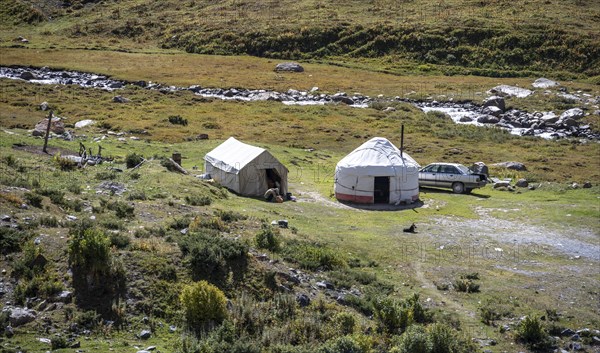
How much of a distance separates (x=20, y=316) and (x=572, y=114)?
6145 centimetres

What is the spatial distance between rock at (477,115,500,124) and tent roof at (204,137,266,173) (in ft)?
112

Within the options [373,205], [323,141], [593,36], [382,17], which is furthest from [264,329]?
[382,17]

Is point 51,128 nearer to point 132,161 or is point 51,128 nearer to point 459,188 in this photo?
point 132,161

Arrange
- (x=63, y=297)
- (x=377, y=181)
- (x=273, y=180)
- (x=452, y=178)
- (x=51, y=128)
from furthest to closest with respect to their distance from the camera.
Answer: (x=51, y=128) → (x=452, y=178) → (x=377, y=181) → (x=273, y=180) → (x=63, y=297)

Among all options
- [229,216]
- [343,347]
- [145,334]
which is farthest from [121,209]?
[343,347]

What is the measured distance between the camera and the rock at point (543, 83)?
8421 cm

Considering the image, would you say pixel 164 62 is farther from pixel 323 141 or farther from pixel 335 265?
pixel 335 265

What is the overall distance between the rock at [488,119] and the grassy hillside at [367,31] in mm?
24476

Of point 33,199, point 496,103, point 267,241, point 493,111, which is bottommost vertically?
point 493,111

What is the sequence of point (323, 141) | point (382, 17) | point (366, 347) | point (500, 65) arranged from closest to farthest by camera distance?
1. point (366, 347)
2. point (323, 141)
3. point (500, 65)
4. point (382, 17)

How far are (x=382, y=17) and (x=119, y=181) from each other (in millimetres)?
88623

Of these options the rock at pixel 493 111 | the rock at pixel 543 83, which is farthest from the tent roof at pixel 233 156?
the rock at pixel 543 83

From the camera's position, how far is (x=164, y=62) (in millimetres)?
100000

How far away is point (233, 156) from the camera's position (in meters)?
41.1
